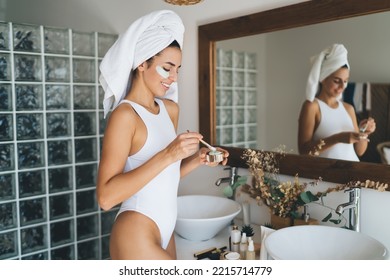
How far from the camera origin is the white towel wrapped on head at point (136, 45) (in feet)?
3.66

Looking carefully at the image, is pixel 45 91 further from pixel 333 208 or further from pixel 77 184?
pixel 333 208

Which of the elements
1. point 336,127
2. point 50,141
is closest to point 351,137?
point 336,127

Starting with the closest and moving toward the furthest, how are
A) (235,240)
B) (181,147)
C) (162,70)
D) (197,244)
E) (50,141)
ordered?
(181,147) < (162,70) < (235,240) < (197,244) < (50,141)

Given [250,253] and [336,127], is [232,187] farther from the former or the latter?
[336,127]

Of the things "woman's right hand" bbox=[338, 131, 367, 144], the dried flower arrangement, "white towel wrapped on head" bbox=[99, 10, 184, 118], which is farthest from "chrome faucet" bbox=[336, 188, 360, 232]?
"white towel wrapped on head" bbox=[99, 10, 184, 118]

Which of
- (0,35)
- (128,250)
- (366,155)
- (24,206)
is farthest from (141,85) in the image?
(24,206)

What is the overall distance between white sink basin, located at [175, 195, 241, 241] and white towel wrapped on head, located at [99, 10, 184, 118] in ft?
1.73

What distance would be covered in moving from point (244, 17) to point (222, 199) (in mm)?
766

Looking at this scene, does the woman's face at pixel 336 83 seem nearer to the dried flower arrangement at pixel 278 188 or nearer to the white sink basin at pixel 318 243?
the dried flower arrangement at pixel 278 188

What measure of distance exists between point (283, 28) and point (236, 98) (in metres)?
0.37

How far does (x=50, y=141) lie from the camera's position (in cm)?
185

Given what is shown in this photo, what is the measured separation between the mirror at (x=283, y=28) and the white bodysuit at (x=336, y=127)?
0.08ft
